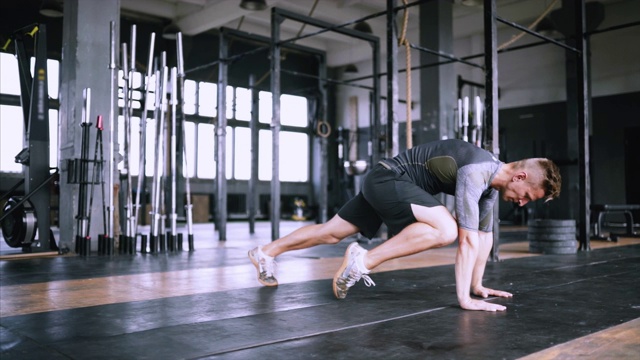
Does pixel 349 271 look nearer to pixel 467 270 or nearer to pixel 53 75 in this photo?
pixel 467 270

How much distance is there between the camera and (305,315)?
7.27 feet

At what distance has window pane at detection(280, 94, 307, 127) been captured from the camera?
49.9 ft

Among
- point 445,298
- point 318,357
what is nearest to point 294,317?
point 318,357

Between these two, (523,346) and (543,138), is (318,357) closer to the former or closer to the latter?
(523,346)

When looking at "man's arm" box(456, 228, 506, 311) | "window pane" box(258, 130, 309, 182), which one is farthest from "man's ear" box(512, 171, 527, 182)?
"window pane" box(258, 130, 309, 182)

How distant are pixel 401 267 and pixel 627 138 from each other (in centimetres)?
904

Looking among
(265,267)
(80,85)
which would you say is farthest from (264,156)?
(265,267)

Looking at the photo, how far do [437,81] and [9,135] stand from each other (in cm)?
818

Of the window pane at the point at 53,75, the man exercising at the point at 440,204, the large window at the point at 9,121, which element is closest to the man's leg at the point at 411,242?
the man exercising at the point at 440,204

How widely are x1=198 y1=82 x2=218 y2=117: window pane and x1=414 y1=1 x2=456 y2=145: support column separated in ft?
18.1

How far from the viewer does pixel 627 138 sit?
1094cm

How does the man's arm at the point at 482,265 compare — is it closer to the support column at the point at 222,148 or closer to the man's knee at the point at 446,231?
the man's knee at the point at 446,231

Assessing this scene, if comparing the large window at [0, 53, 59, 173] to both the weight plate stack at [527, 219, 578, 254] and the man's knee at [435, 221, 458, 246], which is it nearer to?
the weight plate stack at [527, 219, 578, 254]

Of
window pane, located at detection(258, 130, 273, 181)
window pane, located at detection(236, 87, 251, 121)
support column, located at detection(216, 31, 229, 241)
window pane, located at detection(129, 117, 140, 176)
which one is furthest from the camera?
window pane, located at detection(258, 130, 273, 181)
